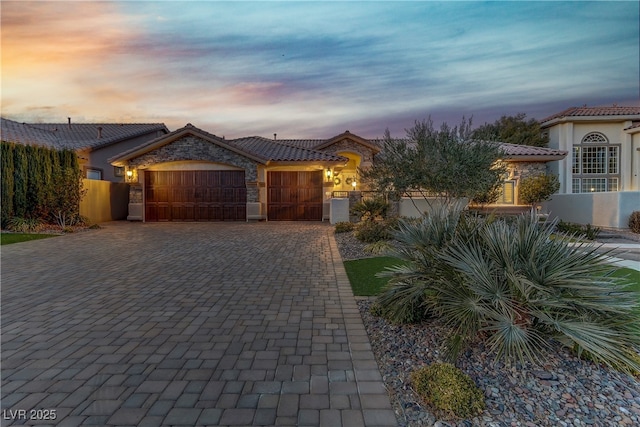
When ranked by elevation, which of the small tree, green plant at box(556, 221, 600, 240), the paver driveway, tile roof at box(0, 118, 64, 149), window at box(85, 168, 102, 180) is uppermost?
tile roof at box(0, 118, 64, 149)

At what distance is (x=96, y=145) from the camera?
71.9 ft

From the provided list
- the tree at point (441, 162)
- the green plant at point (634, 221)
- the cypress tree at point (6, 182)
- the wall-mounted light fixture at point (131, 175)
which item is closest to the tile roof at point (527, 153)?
the green plant at point (634, 221)

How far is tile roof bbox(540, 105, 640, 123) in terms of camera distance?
21.4 meters

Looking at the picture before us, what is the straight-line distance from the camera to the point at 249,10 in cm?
1135

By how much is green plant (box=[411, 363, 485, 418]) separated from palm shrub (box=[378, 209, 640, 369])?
47 cm

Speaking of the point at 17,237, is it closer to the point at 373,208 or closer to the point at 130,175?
the point at 130,175

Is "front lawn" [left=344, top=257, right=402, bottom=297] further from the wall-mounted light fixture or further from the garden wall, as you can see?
the garden wall

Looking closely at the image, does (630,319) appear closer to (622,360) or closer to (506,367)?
(622,360)

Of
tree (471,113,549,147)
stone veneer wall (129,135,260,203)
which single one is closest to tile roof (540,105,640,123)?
tree (471,113,549,147)

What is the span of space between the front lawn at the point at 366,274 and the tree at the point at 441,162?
12.3 feet

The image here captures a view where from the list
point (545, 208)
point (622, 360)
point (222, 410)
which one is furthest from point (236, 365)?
point (545, 208)

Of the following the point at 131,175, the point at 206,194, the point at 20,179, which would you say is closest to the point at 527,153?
the point at 206,194

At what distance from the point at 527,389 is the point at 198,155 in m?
17.9

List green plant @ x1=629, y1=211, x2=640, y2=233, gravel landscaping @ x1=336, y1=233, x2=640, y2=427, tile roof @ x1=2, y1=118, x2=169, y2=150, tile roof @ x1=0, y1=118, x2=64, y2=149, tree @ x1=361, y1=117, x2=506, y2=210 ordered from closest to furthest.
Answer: gravel landscaping @ x1=336, y1=233, x2=640, y2=427 < tree @ x1=361, y1=117, x2=506, y2=210 < green plant @ x1=629, y1=211, x2=640, y2=233 < tile roof @ x1=0, y1=118, x2=64, y2=149 < tile roof @ x1=2, y1=118, x2=169, y2=150
